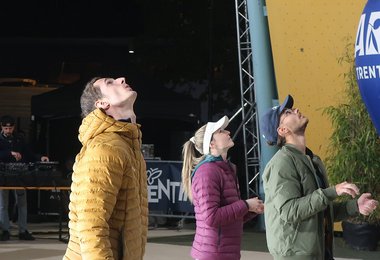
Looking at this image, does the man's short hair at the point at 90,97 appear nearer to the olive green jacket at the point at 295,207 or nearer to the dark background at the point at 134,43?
the olive green jacket at the point at 295,207

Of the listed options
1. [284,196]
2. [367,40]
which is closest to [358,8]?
[367,40]

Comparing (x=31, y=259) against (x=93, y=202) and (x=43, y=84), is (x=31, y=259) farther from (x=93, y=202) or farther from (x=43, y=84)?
(x=43, y=84)

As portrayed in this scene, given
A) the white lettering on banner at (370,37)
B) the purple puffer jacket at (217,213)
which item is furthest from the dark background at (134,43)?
the purple puffer jacket at (217,213)

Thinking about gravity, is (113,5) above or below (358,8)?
above

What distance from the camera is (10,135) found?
13383mm

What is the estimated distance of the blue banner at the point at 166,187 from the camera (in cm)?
1437

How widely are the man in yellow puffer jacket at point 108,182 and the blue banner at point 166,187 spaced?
10291 mm

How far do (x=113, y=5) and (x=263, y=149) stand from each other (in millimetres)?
11688

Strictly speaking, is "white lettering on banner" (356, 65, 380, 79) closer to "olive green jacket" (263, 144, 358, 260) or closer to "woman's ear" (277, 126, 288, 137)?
"woman's ear" (277, 126, 288, 137)

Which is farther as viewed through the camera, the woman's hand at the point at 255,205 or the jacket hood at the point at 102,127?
the woman's hand at the point at 255,205

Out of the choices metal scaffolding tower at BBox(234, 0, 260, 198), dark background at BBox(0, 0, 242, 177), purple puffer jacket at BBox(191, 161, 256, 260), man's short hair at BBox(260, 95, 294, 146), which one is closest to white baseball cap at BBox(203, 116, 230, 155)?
purple puffer jacket at BBox(191, 161, 256, 260)

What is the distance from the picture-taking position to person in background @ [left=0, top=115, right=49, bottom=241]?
1315cm

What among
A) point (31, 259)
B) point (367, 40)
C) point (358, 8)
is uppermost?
point (358, 8)

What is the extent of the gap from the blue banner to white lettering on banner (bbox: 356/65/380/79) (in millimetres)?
5869
